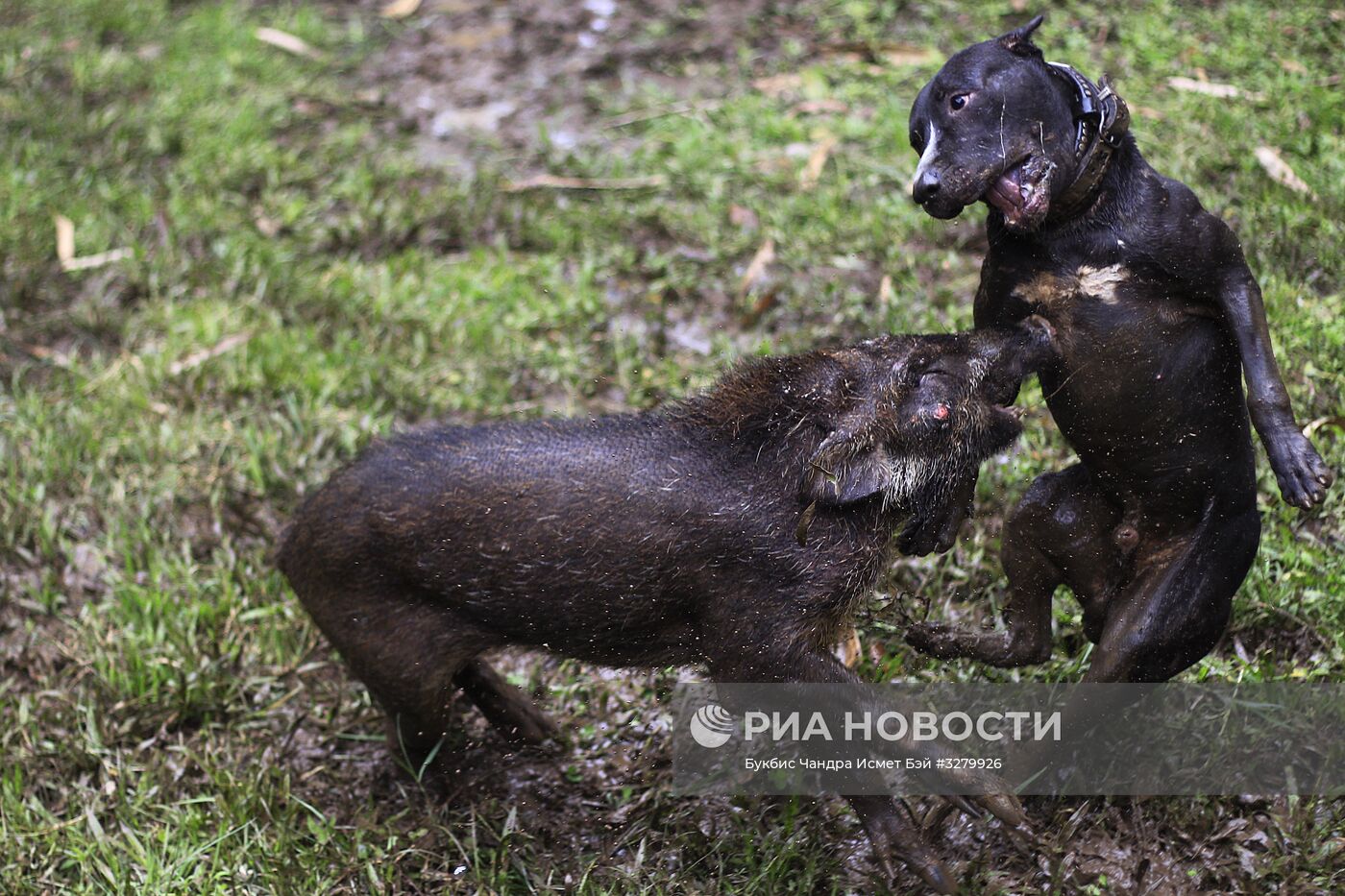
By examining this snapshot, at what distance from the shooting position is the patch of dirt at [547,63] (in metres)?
8.24

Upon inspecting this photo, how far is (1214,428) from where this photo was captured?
425 cm

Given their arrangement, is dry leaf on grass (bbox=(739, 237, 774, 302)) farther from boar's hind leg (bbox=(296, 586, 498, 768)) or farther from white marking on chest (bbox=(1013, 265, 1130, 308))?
boar's hind leg (bbox=(296, 586, 498, 768))

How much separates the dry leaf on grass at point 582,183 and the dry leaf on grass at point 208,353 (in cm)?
170

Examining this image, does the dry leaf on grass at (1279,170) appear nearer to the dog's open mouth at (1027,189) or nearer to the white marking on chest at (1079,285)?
the white marking on chest at (1079,285)

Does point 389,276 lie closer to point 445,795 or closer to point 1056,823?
point 445,795

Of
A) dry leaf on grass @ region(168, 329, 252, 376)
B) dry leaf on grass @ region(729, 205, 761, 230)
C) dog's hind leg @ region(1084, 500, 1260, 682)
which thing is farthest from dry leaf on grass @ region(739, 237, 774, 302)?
dog's hind leg @ region(1084, 500, 1260, 682)

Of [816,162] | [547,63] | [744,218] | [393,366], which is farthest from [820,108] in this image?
[393,366]

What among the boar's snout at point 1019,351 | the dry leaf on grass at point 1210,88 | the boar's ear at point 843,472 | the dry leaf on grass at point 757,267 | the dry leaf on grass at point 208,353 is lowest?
the dry leaf on grass at point 208,353

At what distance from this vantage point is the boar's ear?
14.0ft

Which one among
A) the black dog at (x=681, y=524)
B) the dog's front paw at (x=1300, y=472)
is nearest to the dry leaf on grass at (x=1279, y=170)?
the black dog at (x=681, y=524)

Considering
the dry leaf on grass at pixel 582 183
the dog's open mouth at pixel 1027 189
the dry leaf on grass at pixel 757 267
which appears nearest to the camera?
the dog's open mouth at pixel 1027 189

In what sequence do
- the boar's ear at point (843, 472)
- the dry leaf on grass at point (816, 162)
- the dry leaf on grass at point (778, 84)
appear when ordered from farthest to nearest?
the dry leaf on grass at point (778, 84)
the dry leaf on grass at point (816, 162)
the boar's ear at point (843, 472)

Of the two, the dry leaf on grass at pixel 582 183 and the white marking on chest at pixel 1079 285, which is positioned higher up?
the white marking on chest at pixel 1079 285

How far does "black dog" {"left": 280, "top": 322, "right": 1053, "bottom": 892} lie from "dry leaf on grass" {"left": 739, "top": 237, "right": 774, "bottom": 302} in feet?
6.81
